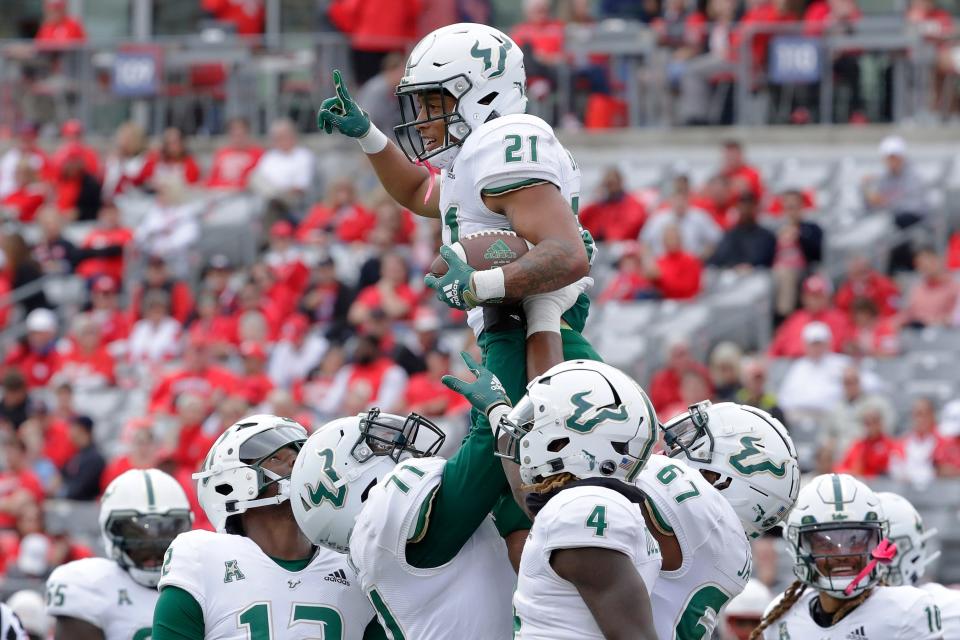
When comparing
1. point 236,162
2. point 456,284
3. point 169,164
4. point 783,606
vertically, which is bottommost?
point 169,164

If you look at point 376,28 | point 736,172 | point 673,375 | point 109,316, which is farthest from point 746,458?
point 376,28

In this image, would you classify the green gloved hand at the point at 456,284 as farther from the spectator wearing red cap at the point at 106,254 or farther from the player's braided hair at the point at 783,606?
the spectator wearing red cap at the point at 106,254

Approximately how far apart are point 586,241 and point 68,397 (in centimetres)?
939

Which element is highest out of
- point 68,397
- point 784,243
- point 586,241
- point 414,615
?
point 586,241

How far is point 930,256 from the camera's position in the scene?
43.8ft

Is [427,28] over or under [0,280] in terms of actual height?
over

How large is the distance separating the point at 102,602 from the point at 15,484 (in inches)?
283

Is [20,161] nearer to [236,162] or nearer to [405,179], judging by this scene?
[236,162]

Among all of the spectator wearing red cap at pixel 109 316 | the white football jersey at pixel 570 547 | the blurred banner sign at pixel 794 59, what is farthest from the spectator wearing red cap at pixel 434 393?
the white football jersey at pixel 570 547

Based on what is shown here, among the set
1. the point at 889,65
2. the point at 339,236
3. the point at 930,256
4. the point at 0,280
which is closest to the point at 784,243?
the point at 930,256

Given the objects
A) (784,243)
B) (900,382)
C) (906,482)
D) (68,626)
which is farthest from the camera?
(784,243)

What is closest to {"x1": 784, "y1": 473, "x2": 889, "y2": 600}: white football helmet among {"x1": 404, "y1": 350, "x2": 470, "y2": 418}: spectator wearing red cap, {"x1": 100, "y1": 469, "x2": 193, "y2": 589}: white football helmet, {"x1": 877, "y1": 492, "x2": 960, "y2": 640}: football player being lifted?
{"x1": 877, "y1": 492, "x2": 960, "y2": 640}: football player being lifted

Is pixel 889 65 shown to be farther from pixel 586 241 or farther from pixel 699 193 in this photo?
pixel 586 241

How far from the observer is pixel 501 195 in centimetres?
567
